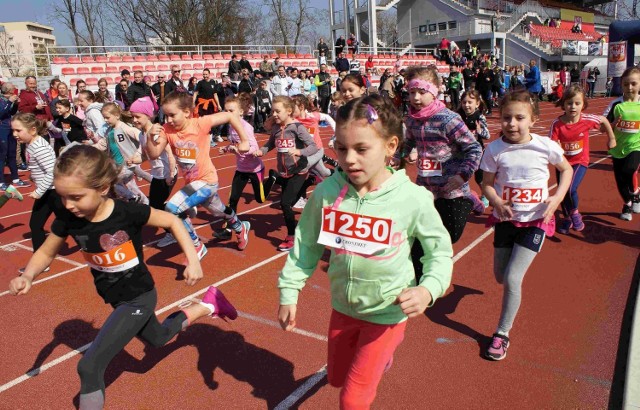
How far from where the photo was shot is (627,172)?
6508 mm

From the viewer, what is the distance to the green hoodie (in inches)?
91.0

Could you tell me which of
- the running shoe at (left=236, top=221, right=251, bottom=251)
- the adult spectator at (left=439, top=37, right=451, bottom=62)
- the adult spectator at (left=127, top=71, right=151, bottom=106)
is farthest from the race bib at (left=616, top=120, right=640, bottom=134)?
the adult spectator at (left=439, top=37, right=451, bottom=62)

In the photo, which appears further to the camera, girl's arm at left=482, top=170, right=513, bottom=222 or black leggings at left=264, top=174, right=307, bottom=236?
black leggings at left=264, top=174, right=307, bottom=236

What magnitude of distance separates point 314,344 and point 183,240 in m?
1.49

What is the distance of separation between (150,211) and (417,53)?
4291 centimetres

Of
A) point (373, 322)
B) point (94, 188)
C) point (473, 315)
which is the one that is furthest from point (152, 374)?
point (473, 315)

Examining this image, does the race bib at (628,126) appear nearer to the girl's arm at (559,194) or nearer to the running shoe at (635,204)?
the running shoe at (635,204)

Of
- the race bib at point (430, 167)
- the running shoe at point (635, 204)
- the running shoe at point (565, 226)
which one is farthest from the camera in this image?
the running shoe at point (635, 204)

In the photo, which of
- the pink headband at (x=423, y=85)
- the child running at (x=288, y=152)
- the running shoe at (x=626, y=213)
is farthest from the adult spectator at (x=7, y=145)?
the running shoe at (x=626, y=213)

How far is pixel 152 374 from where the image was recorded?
369cm

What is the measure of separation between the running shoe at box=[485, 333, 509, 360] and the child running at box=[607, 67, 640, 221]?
405 centimetres

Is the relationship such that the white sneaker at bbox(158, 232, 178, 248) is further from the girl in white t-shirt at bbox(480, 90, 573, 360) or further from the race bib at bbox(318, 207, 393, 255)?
the race bib at bbox(318, 207, 393, 255)

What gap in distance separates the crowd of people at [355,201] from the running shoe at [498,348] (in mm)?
10

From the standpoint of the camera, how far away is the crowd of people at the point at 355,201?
2.33 m
